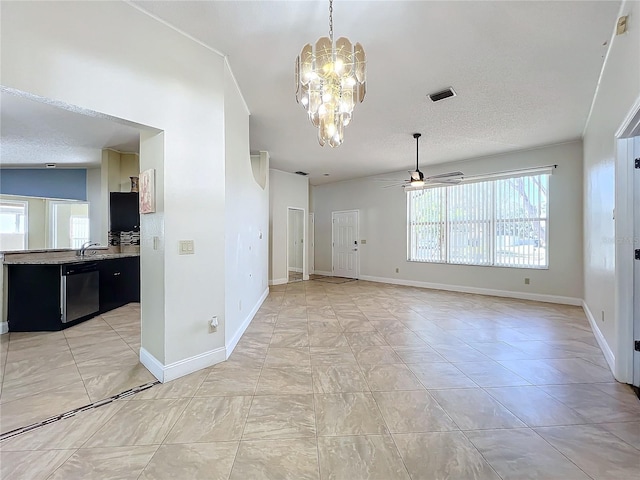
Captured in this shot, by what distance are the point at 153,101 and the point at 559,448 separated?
367 centimetres

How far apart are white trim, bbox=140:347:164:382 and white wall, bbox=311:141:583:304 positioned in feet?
19.5

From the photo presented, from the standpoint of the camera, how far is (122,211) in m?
5.37

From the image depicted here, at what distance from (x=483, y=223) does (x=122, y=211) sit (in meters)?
7.15

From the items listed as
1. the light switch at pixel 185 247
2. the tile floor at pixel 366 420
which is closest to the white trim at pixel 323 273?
the tile floor at pixel 366 420

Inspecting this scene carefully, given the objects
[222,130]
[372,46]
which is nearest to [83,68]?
[222,130]

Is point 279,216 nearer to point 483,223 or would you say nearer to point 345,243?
point 345,243

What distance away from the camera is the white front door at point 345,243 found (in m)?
8.32

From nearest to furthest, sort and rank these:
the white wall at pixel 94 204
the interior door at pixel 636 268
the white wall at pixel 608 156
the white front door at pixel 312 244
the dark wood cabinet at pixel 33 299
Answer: the white wall at pixel 608 156
the interior door at pixel 636 268
the dark wood cabinet at pixel 33 299
the white wall at pixel 94 204
the white front door at pixel 312 244

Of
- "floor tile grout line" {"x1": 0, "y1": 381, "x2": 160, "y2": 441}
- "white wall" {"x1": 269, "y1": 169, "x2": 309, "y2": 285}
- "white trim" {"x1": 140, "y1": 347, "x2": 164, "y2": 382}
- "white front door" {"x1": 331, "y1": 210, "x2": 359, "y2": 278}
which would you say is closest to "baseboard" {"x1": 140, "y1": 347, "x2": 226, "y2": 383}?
"white trim" {"x1": 140, "y1": 347, "x2": 164, "y2": 382}

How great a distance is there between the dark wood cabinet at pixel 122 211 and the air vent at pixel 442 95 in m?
5.24

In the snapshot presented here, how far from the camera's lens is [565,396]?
86.9 inches

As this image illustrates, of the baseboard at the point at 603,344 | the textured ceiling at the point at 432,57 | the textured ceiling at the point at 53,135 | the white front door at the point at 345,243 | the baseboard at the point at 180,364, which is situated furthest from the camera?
the white front door at the point at 345,243

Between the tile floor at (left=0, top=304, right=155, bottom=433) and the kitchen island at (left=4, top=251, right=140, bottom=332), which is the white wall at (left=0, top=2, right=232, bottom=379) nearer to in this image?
the tile floor at (left=0, top=304, right=155, bottom=433)

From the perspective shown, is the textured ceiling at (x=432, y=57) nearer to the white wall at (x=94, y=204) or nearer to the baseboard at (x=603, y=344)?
the baseboard at (x=603, y=344)
